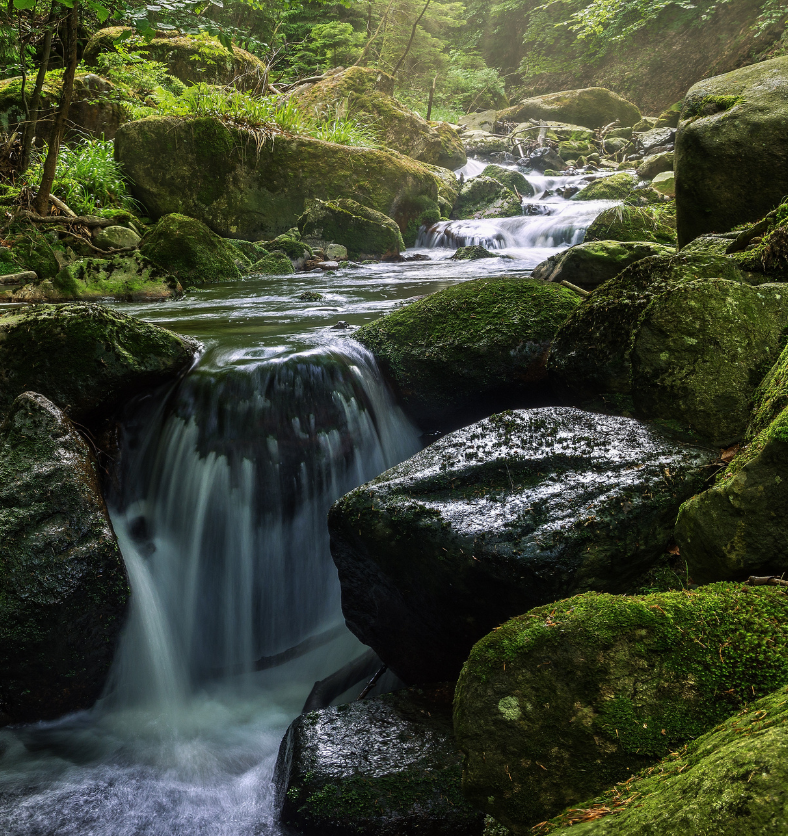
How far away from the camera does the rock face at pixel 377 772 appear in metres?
2.20

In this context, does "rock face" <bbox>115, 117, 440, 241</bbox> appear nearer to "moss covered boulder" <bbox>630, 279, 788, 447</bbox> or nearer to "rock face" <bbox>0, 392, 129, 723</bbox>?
"rock face" <bbox>0, 392, 129, 723</bbox>

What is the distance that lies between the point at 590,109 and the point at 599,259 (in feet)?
82.8

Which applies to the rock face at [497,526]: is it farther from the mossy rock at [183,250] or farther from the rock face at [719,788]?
the mossy rock at [183,250]

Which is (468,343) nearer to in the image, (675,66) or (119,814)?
(119,814)

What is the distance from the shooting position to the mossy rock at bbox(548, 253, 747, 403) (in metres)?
3.11

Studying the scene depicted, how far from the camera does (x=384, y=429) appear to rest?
172 inches

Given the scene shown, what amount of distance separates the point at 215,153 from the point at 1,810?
11.3 metres

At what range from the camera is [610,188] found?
14.8 m

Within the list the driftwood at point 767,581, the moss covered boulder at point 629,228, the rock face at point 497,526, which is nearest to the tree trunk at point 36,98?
the rock face at point 497,526

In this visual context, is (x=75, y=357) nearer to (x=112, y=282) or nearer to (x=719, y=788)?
(x=719, y=788)

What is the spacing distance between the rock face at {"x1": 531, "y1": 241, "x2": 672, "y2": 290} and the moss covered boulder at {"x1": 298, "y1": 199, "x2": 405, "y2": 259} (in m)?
6.72

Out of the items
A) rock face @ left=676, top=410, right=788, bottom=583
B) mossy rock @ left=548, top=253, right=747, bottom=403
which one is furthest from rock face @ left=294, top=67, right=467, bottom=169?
rock face @ left=676, top=410, right=788, bottom=583

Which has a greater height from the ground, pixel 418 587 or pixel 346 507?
pixel 346 507

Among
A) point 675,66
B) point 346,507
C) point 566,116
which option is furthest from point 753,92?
point 675,66
